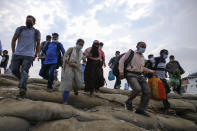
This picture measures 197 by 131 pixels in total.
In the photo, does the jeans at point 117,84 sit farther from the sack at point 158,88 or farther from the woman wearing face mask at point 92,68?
the woman wearing face mask at point 92,68

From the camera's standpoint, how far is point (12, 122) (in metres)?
3.15

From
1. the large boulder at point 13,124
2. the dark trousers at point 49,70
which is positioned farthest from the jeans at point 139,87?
the large boulder at point 13,124

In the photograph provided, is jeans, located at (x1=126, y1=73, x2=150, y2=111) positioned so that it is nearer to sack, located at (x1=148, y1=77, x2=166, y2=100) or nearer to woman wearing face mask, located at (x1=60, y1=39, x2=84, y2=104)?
woman wearing face mask, located at (x1=60, y1=39, x2=84, y2=104)

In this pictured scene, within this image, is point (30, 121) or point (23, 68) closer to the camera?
point (30, 121)

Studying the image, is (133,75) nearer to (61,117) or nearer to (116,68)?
(116,68)

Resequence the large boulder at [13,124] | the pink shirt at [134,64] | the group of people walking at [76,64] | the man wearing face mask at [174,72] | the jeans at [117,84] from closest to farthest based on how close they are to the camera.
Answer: the large boulder at [13,124]
the group of people walking at [76,64]
the pink shirt at [134,64]
the man wearing face mask at [174,72]
the jeans at [117,84]

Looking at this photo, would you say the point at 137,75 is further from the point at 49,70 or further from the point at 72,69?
the point at 49,70

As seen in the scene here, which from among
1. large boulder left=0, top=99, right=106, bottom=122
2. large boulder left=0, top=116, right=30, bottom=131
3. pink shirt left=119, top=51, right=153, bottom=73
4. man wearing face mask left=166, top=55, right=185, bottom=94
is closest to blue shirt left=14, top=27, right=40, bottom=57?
large boulder left=0, top=99, right=106, bottom=122

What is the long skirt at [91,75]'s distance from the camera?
6090mm

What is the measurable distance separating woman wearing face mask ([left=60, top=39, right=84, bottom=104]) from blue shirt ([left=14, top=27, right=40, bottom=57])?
964mm

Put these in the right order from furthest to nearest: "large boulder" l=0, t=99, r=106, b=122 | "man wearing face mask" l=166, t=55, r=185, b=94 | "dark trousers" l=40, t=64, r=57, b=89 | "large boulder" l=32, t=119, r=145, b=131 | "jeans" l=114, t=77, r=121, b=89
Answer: "jeans" l=114, t=77, r=121, b=89 → "man wearing face mask" l=166, t=55, r=185, b=94 → "dark trousers" l=40, t=64, r=57, b=89 → "large boulder" l=0, t=99, r=106, b=122 → "large boulder" l=32, t=119, r=145, b=131

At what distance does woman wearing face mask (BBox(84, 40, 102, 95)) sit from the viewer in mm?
6102

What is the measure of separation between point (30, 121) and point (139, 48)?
3.24 metres

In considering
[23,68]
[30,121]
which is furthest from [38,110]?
[23,68]
